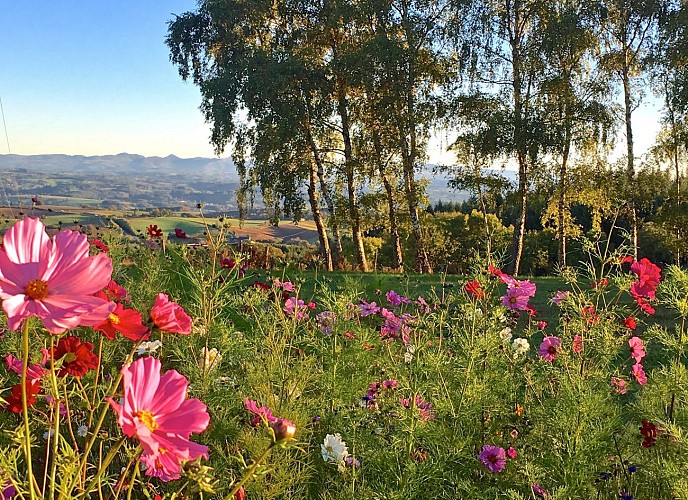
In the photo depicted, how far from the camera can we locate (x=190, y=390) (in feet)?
6.27

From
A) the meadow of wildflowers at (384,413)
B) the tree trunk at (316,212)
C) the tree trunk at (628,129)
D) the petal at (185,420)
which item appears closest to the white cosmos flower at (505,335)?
the meadow of wildflowers at (384,413)

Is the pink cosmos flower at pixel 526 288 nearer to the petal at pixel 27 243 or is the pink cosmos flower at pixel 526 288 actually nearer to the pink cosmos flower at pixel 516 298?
the pink cosmos flower at pixel 516 298

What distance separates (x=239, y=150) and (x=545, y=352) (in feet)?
40.9

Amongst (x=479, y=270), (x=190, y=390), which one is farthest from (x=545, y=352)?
(x=190, y=390)

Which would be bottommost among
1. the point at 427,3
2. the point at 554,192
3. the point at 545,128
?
the point at 554,192

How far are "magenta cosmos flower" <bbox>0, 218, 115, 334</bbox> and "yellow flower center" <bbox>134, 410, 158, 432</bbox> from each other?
0.12m

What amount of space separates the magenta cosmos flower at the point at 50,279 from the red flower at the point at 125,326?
193 mm

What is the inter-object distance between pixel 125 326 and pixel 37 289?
0.84ft

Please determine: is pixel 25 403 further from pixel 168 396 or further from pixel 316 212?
pixel 316 212

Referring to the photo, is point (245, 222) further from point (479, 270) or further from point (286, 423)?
point (286, 423)

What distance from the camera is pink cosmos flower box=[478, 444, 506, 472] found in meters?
1.68

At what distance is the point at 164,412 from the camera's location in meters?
0.70

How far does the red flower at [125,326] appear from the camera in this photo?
0.86m

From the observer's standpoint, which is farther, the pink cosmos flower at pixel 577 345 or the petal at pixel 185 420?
the pink cosmos flower at pixel 577 345
